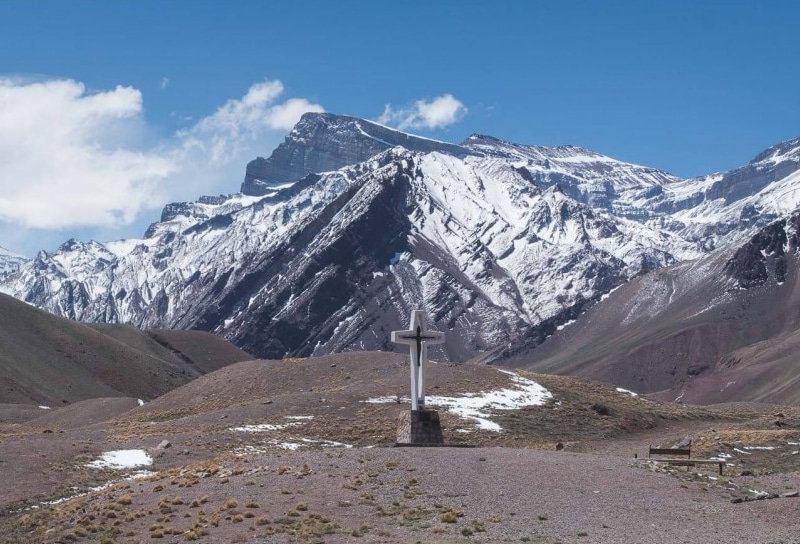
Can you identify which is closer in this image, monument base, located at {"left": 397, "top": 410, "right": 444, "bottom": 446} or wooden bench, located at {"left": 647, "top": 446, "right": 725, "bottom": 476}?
wooden bench, located at {"left": 647, "top": 446, "right": 725, "bottom": 476}

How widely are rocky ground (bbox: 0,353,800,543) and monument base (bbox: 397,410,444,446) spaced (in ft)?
7.39

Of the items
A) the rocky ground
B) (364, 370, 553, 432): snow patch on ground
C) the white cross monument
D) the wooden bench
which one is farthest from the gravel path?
(364, 370, 553, 432): snow patch on ground

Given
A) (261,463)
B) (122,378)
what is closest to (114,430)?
(261,463)

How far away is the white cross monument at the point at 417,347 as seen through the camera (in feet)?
174

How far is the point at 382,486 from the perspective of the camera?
1481 inches

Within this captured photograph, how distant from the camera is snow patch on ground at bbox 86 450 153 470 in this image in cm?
5125

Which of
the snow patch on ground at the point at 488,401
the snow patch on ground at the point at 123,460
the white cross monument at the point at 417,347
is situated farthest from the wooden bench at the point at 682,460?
the snow patch on ground at the point at 123,460

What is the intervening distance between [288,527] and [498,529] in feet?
19.4

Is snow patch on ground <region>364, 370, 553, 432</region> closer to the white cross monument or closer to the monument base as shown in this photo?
the white cross monument

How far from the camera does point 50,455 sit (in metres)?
51.5

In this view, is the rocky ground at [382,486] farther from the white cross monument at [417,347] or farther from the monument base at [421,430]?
the white cross monument at [417,347]

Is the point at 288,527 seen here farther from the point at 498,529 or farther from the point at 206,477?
the point at 206,477

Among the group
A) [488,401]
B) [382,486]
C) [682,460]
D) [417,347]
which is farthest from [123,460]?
[488,401]

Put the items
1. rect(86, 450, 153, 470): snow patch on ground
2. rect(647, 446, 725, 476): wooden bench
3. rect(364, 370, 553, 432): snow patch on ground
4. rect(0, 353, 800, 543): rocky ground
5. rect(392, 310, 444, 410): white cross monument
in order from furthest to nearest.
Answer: rect(364, 370, 553, 432): snow patch on ground → rect(392, 310, 444, 410): white cross monument → rect(86, 450, 153, 470): snow patch on ground → rect(647, 446, 725, 476): wooden bench → rect(0, 353, 800, 543): rocky ground
